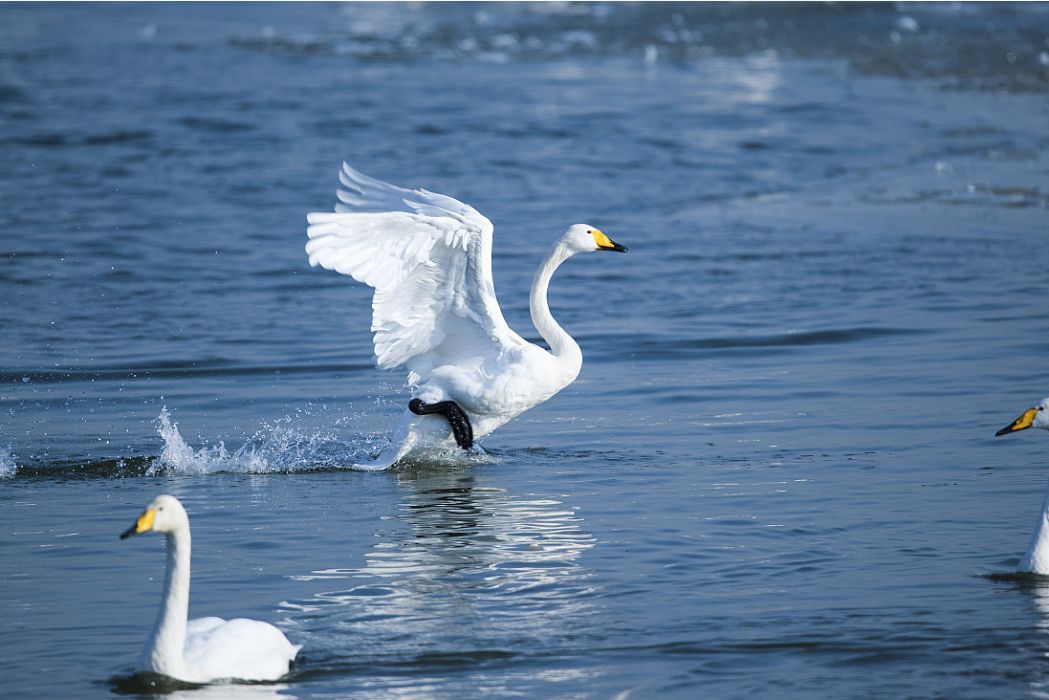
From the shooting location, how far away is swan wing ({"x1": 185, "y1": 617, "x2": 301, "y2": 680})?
6340mm

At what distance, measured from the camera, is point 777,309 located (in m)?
14.8

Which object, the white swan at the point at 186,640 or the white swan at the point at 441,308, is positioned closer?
the white swan at the point at 186,640

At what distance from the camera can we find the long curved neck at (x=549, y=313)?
1039cm

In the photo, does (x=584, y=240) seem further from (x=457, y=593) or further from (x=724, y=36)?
(x=724, y=36)

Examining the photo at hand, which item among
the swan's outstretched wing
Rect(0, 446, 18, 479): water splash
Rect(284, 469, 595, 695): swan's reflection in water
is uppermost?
the swan's outstretched wing

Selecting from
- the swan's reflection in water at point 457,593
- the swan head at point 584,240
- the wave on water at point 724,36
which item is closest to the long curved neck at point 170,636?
the swan's reflection in water at point 457,593

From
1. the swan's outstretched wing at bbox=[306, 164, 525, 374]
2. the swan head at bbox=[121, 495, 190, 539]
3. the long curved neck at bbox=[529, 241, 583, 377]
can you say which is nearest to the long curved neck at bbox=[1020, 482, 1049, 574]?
the long curved neck at bbox=[529, 241, 583, 377]

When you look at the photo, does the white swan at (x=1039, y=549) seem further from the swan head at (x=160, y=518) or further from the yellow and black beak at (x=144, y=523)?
the yellow and black beak at (x=144, y=523)

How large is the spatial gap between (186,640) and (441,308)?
171 inches

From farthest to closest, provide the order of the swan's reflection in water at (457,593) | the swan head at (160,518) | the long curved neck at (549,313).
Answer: the long curved neck at (549,313) → the swan's reflection in water at (457,593) → the swan head at (160,518)

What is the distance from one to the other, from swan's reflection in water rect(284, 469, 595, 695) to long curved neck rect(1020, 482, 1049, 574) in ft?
6.73

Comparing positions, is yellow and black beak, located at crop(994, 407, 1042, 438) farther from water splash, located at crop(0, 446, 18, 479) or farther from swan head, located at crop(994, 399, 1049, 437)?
water splash, located at crop(0, 446, 18, 479)

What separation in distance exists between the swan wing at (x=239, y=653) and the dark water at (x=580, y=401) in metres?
0.09

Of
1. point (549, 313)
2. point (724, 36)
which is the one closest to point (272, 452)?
point (549, 313)
